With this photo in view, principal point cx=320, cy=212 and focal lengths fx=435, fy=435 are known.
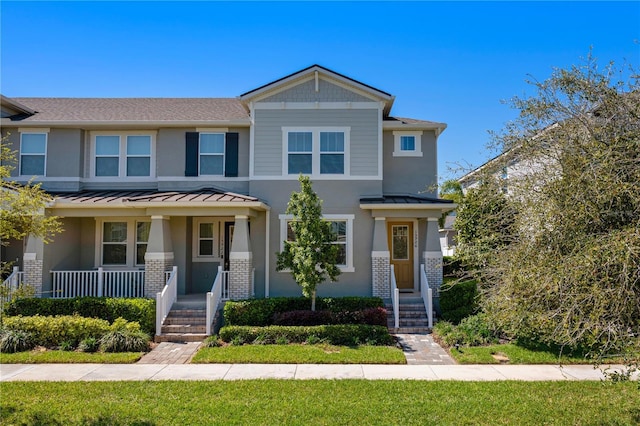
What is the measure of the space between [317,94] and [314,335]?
8.11 meters

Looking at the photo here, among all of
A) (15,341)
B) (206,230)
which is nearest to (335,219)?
(206,230)

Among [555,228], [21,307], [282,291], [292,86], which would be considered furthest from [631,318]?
[21,307]

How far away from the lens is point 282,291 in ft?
48.3

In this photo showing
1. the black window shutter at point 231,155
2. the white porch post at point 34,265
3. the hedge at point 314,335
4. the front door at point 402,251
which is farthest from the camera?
the front door at point 402,251

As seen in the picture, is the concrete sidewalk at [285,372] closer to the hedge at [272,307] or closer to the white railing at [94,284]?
the hedge at [272,307]

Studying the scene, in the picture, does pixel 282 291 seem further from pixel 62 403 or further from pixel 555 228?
pixel 555 228

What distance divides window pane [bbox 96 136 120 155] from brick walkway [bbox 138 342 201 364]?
24.9 feet

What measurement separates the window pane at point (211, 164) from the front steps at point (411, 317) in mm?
7514

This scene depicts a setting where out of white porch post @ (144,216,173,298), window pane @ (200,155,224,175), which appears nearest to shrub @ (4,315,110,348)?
white porch post @ (144,216,173,298)

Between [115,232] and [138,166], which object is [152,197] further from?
[115,232]

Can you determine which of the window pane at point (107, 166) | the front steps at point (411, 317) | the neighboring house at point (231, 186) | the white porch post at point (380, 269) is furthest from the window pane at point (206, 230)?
the front steps at point (411, 317)

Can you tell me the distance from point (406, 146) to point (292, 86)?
185 inches

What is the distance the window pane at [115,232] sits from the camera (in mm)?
15680

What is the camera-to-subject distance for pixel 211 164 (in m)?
15.4
